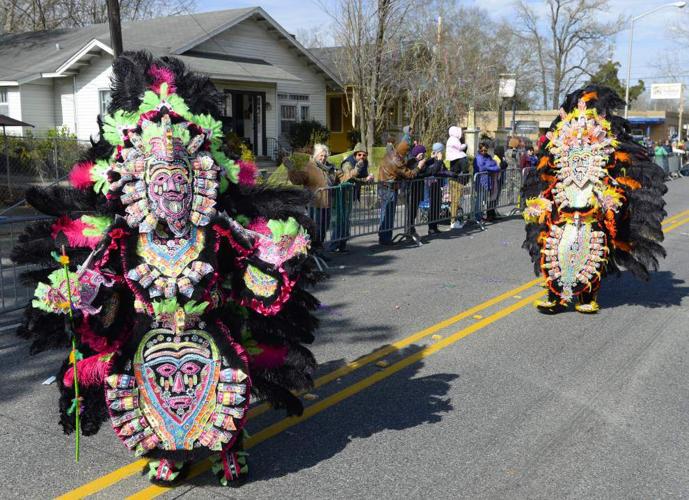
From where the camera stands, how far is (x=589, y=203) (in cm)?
710

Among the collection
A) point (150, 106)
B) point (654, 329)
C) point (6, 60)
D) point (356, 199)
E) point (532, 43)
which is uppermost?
point (532, 43)

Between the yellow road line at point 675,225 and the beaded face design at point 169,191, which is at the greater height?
the beaded face design at point 169,191

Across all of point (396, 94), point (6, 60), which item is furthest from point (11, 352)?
point (6, 60)

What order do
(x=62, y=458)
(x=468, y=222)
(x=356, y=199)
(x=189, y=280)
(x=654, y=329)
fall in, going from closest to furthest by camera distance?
1. (x=189, y=280)
2. (x=62, y=458)
3. (x=654, y=329)
4. (x=356, y=199)
5. (x=468, y=222)

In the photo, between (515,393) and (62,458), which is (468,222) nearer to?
(515,393)

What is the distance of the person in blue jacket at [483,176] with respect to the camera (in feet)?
47.6

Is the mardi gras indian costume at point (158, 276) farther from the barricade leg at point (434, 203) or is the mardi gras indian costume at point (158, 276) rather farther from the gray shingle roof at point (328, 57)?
the gray shingle roof at point (328, 57)

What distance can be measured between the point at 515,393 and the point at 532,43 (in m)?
57.7

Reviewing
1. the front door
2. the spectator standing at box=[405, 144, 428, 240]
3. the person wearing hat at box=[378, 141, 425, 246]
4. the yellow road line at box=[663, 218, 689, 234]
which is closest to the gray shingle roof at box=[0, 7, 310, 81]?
the front door

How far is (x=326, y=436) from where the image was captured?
15.1 feet

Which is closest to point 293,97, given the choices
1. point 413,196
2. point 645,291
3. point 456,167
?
point 456,167

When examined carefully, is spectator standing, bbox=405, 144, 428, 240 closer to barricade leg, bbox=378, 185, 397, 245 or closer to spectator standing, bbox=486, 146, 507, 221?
barricade leg, bbox=378, 185, 397, 245

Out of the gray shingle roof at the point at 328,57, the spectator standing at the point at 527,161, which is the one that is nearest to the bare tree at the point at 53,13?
the gray shingle roof at the point at 328,57

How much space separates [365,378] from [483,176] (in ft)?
31.8
